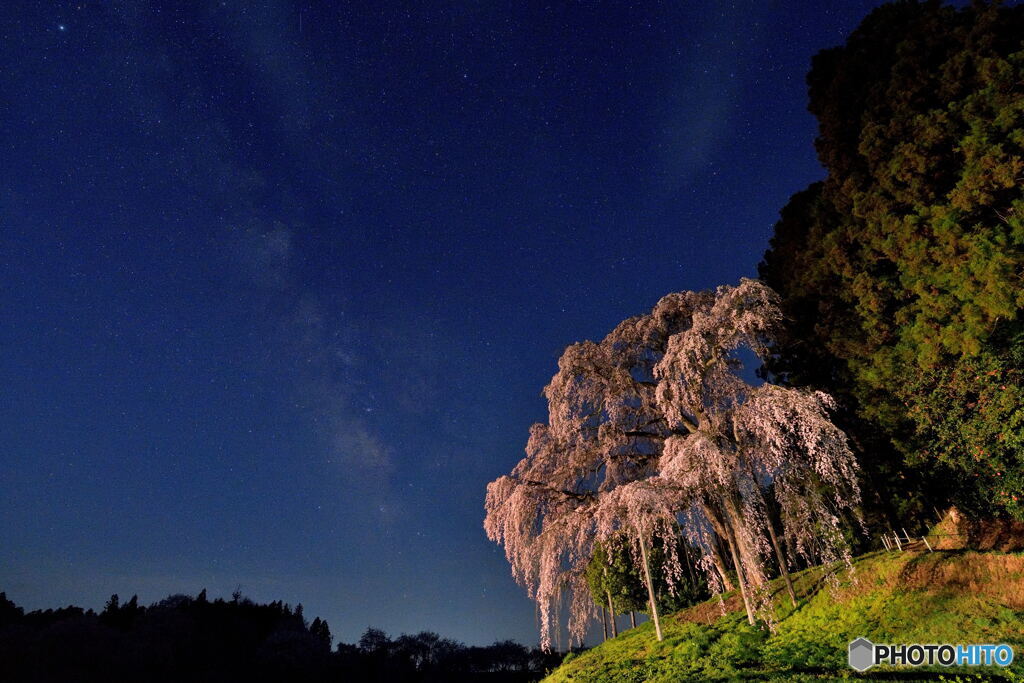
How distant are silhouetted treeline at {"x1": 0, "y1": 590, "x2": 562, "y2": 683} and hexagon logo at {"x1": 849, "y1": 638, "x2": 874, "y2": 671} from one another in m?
25.1

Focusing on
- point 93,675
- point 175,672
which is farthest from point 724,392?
point 175,672

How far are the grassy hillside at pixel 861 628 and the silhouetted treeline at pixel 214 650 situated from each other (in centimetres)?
2166

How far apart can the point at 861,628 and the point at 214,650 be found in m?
47.8

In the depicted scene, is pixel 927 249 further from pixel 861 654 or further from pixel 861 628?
pixel 861 654

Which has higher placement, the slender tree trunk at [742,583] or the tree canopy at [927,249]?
the tree canopy at [927,249]

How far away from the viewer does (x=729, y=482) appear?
11.1 m

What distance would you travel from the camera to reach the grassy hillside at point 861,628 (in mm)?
8117

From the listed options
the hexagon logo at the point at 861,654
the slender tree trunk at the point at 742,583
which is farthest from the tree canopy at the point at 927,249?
the hexagon logo at the point at 861,654

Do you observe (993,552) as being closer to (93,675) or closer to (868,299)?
(868,299)

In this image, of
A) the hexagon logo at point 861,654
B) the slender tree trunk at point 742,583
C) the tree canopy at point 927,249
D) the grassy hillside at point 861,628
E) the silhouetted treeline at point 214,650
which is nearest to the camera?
the grassy hillside at point 861,628

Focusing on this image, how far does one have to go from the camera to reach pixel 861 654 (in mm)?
9047

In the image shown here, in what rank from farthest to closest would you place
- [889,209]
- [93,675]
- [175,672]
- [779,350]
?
[175,672]
[93,675]
[779,350]
[889,209]

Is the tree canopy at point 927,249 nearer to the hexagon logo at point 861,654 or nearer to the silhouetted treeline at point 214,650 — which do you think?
the hexagon logo at point 861,654

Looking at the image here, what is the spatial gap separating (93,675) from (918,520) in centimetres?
4333
